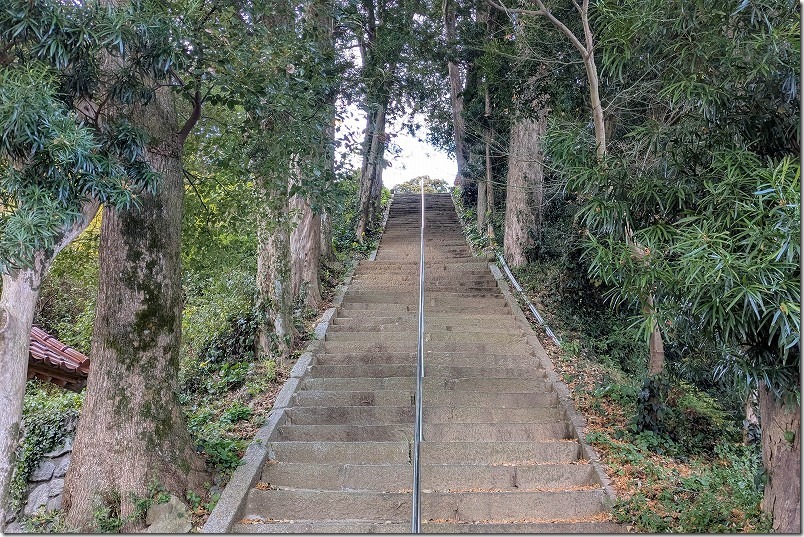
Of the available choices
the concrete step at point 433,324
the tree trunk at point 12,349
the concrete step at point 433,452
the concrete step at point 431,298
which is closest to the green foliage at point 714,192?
the concrete step at point 433,452

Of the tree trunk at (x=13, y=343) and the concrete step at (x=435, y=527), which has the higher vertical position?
the tree trunk at (x=13, y=343)

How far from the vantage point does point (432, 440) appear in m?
6.22

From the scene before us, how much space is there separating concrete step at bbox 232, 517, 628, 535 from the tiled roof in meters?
4.88

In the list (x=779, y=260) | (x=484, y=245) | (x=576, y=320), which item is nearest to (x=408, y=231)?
(x=484, y=245)

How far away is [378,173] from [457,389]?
14.2 meters

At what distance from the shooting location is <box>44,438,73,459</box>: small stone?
258 inches

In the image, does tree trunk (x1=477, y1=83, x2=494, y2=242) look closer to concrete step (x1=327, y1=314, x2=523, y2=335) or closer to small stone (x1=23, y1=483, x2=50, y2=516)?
concrete step (x1=327, y1=314, x2=523, y2=335)

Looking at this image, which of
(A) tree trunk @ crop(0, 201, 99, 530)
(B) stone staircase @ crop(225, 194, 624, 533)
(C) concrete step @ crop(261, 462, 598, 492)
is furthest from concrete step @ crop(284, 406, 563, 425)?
(A) tree trunk @ crop(0, 201, 99, 530)

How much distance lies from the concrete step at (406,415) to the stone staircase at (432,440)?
12mm

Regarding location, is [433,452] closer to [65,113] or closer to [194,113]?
[194,113]

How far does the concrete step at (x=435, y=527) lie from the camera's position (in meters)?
4.70

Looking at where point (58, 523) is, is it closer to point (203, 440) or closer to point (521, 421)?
point (203, 440)

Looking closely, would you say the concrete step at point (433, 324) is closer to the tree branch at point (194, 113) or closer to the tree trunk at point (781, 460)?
the tree branch at point (194, 113)

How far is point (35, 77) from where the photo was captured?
3502 mm
